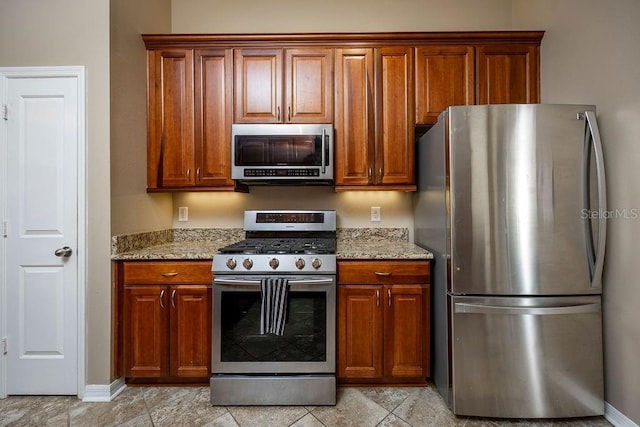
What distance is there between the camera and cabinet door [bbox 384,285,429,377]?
210 cm

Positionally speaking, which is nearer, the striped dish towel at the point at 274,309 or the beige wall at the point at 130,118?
the striped dish towel at the point at 274,309

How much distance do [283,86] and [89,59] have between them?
4.24 feet

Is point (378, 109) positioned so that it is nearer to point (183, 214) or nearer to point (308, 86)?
point (308, 86)

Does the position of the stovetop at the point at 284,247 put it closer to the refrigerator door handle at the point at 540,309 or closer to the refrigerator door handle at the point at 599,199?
the refrigerator door handle at the point at 540,309

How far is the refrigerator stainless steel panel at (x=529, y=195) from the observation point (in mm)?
1769

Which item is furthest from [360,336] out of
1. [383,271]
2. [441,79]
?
[441,79]

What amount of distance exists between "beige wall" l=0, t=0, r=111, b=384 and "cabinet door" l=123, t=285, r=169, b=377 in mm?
139

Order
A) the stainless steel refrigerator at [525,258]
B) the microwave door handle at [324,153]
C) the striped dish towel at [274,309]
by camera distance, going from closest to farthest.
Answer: the stainless steel refrigerator at [525,258], the striped dish towel at [274,309], the microwave door handle at [324,153]

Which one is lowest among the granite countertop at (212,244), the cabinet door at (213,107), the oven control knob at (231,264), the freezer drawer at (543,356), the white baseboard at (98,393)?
the white baseboard at (98,393)

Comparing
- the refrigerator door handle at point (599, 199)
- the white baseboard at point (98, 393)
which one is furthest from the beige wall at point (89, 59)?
the refrigerator door handle at point (599, 199)

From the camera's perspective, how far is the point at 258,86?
245cm

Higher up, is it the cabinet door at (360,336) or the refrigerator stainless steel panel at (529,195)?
the refrigerator stainless steel panel at (529,195)

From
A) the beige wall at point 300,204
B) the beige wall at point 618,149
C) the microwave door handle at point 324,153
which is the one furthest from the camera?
the beige wall at point 300,204

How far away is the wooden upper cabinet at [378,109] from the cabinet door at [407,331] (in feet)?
2.72
